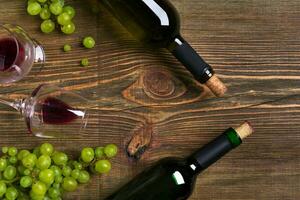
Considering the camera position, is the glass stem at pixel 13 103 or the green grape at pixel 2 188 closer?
the green grape at pixel 2 188

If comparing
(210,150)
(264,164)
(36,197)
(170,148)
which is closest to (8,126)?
(36,197)

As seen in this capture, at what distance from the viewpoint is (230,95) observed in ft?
4.78

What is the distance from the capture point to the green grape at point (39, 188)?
1302mm

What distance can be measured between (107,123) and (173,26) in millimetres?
311

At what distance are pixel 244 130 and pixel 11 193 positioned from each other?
0.57 m

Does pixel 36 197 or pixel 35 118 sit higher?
pixel 35 118

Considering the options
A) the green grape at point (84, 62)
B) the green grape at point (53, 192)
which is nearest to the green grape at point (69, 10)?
the green grape at point (84, 62)

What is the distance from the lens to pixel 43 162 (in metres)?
1.33

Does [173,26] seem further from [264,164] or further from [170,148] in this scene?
[264,164]

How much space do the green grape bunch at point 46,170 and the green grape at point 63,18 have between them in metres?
0.31

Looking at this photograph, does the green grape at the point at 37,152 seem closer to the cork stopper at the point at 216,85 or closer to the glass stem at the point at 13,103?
the glass stem at the point at 13,103

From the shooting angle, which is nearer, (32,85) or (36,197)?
(36,197)

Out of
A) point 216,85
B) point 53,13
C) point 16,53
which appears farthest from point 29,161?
Result: point 216,85

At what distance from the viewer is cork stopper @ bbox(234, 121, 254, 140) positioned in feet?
4.34
